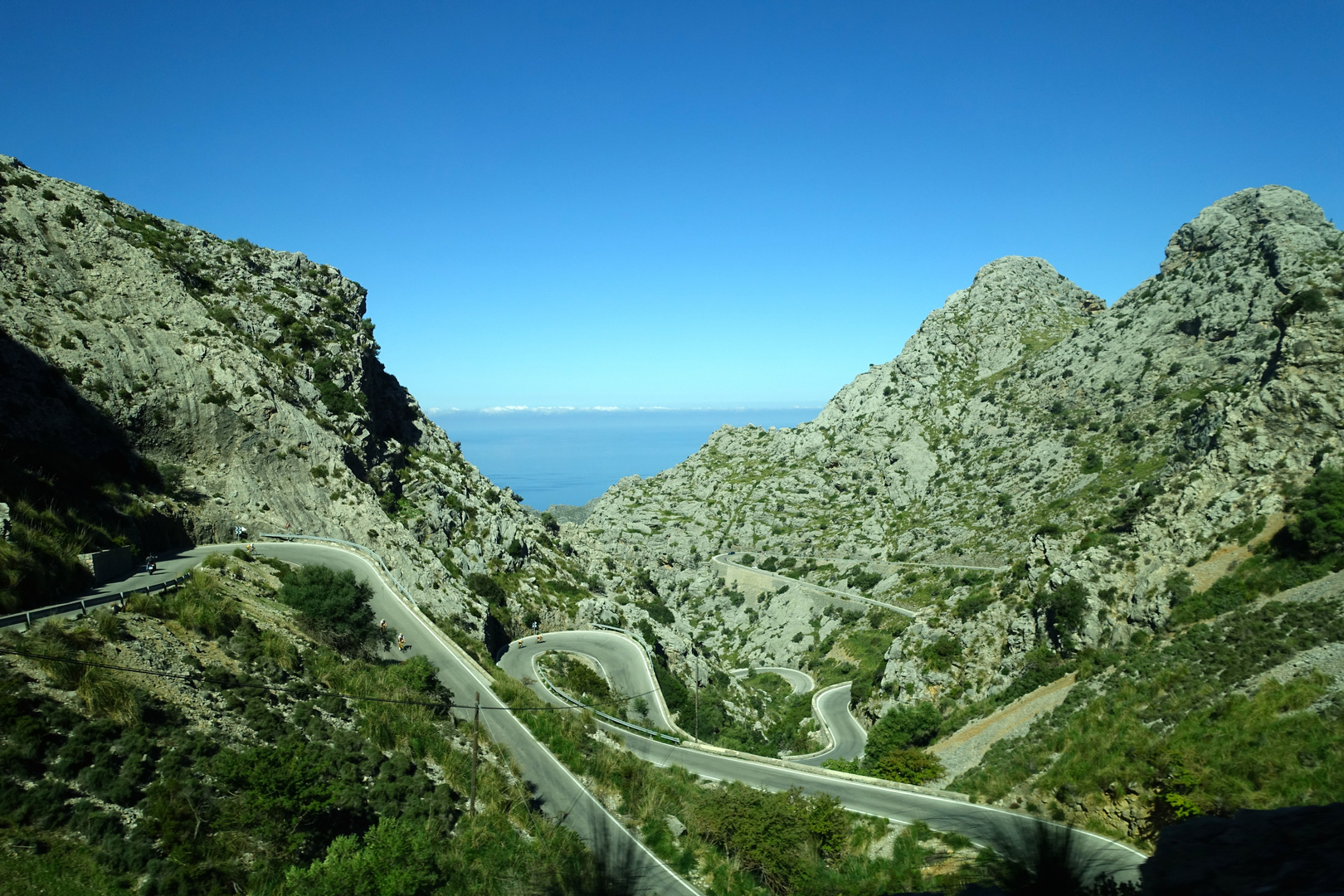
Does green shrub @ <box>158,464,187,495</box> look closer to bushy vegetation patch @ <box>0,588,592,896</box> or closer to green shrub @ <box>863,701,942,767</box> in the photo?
bushy vegetation patch @ <box>0,588,592,896</box>

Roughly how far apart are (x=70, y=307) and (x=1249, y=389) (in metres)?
60.4

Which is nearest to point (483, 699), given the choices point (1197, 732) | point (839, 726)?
point (1197, 732)

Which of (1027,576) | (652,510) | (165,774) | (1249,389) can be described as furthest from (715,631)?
(165,774)

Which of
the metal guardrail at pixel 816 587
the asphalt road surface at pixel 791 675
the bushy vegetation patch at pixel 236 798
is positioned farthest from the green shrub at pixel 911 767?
the asphalt road surface at pixel 791 675

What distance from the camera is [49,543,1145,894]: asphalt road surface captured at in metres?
5.41

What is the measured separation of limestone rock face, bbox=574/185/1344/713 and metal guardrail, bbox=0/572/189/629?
34.5 metres

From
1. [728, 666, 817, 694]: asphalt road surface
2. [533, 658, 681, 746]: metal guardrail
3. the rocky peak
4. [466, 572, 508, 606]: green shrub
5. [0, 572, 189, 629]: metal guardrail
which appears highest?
the rocky peak

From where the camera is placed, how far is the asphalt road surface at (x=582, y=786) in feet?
17.7

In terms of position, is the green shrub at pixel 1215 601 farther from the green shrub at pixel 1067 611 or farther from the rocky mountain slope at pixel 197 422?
the rocky mountain slope at pixel 197 422

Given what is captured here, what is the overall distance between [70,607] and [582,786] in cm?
1397

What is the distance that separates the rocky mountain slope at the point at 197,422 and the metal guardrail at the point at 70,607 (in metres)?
1.25

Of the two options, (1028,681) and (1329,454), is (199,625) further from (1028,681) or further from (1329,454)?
(1329,454)

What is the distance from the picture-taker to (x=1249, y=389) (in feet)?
105

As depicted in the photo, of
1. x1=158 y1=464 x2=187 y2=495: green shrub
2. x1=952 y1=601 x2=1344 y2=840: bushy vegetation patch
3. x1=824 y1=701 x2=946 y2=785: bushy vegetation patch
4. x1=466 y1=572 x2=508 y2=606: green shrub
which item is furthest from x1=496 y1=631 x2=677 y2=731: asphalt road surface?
x1=158 y1=464 x2=187 y2=495: green shrub
